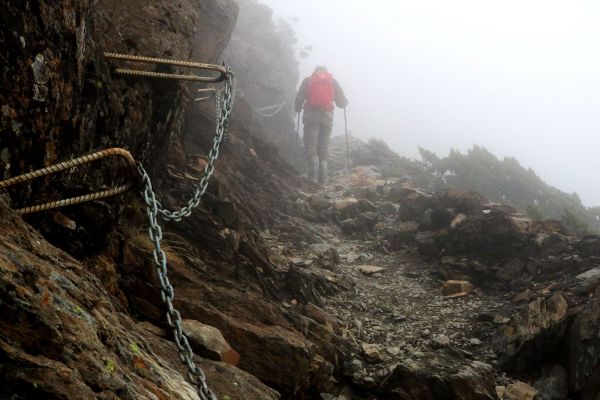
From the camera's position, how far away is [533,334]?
252 inches

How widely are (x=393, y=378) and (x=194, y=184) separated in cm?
503

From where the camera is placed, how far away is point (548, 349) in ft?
20.5

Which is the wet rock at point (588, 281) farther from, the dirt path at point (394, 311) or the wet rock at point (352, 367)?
the wet rock at point (352, 367)

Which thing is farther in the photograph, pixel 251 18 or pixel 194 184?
pixel 251 18

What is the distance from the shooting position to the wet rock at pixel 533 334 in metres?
6.21

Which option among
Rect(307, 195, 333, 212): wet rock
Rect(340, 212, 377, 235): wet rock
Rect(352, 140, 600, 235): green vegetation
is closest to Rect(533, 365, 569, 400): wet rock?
Rect(340, 212, 377, 235): wet rock

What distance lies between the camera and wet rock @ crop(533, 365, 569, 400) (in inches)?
221

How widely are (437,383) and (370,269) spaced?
4.59 m

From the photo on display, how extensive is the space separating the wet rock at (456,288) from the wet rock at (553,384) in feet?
8.62

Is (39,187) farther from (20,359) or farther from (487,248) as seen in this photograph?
(487,248)

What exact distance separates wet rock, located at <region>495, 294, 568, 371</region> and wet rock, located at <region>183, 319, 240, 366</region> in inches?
161

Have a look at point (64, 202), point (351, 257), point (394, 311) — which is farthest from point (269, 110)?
point (64, 202)

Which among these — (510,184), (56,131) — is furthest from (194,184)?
(510,184)

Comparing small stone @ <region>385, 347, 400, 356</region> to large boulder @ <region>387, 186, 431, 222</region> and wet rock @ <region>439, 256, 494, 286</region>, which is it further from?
large boulder @ <region>387, 186, 431, 222</region>
